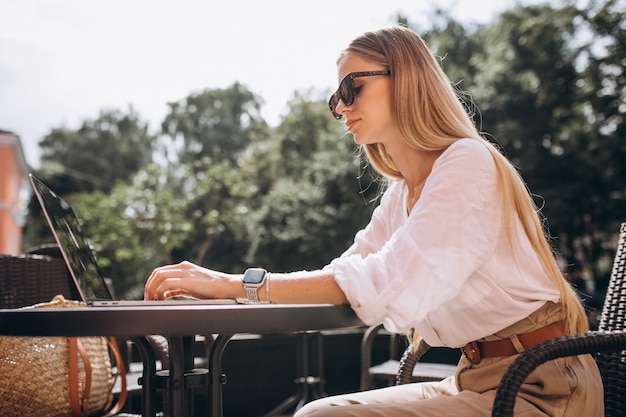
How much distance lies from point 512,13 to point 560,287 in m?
19.0

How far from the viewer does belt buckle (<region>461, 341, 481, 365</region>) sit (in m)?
1.44

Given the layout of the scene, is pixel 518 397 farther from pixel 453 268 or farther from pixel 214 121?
pixel 214 121

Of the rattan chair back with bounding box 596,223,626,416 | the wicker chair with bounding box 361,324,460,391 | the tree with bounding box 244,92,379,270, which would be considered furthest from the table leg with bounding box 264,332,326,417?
the tree with bounding box 244,92,379,270

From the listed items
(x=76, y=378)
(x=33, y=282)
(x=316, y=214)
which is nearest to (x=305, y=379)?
(x=33, y=282)

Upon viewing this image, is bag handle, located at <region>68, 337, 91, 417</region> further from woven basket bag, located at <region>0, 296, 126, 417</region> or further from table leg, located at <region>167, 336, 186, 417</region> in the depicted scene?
table leg, located at <region>167, 336, 186, 417</region>

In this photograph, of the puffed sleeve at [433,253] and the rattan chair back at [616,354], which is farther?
the rattan chair back at [616,354]

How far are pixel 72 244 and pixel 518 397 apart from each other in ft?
3.52

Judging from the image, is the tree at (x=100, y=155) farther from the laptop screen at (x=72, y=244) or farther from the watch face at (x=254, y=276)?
the watch face at (x=254, y=276)

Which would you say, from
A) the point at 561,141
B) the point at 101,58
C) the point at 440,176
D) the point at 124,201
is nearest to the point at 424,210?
the point at 440,176

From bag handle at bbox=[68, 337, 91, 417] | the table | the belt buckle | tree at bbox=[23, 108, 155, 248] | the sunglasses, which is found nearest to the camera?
the table

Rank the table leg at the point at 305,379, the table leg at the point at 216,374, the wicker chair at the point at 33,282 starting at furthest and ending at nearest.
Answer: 1. the table leg at the point at 305,379
2. the wicker chair at the point at 33,282
3. the table leg at the point at 216,374

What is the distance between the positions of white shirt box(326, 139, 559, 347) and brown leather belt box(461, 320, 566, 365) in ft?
0.12

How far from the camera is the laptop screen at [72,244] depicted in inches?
54.9

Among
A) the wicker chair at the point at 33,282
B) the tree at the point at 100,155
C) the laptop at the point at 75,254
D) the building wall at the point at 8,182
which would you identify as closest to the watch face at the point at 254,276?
the laptop at the point at 75,254
